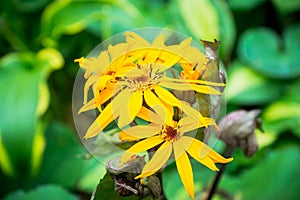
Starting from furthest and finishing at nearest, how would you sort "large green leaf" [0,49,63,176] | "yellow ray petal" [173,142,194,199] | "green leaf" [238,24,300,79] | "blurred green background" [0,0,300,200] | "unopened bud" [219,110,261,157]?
1. "green leaf" [238,24,300,79]
2. "large green leaf" [0,49,63,176]
3. "blurred green background" [0,0,300,200]
4. "unopened bud" [219,110,261,157]
5. "yellow ray petal" [173,142,194,199]

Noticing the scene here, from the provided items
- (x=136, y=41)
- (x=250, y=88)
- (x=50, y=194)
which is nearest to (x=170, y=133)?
(x=136, y=41)

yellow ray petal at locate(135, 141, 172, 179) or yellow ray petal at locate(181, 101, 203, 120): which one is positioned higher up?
yellow ray petal at locate(181, 101, 203, 120)

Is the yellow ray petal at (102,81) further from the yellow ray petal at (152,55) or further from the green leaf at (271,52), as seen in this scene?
the green leaf at (271,52)

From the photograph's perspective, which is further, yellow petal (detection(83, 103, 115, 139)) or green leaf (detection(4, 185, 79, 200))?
green leaf (detection(4, 185, 79, 200))

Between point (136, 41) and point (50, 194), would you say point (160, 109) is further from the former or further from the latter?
point (50, 194)

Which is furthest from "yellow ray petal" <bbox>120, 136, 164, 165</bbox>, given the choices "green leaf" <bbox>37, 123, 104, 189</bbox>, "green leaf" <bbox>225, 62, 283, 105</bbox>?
"green leaf" <bbox>225, 62, 283, 105</bbox>

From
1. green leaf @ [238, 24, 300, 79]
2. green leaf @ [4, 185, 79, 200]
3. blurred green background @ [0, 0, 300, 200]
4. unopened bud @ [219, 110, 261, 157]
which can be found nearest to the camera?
unopened bud @ [219, 110, 261, 157]

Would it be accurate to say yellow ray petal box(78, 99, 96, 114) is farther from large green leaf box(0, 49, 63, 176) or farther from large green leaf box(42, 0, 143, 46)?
large green leaf box(42, 0, 143, 46)
